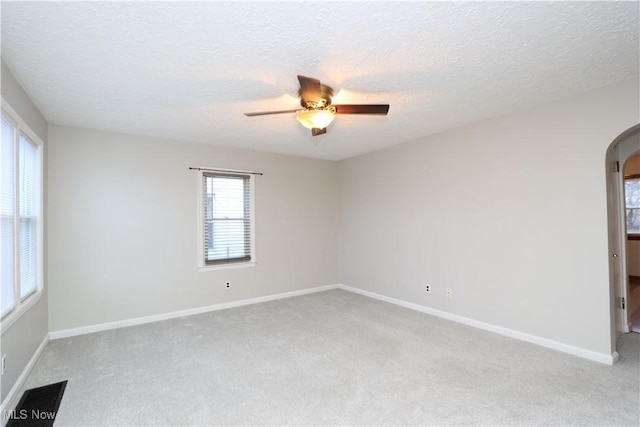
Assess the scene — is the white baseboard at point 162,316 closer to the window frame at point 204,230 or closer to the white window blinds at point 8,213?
the window frame at point 204,230

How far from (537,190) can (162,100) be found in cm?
382

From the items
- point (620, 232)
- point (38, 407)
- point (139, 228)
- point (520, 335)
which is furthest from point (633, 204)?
point (38, 407)

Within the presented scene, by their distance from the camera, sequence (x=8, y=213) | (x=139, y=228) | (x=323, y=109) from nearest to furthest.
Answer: (x=8, y=213), (x=323, y=109), (x=139, y=228)

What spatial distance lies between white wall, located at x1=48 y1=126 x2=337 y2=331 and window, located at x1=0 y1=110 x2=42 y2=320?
51 cm

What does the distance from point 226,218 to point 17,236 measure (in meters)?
2.53

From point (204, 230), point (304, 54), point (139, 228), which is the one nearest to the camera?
point (304, 54)

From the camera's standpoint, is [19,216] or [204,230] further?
[204,230]

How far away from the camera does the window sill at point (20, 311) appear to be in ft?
7.16

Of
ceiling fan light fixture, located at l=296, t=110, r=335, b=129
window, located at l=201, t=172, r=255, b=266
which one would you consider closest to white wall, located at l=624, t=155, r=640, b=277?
ceiling fan light fixture, located at l=296, t=110, r=335, b=129

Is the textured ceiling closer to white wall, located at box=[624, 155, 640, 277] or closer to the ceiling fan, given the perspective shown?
the ceiling fan

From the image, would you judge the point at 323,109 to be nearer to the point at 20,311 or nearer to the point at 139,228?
the point at 20,311

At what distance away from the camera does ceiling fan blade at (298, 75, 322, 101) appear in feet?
6.92

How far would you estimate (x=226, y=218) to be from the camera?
479cm

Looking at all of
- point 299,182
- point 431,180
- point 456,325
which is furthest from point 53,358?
point 431,180
